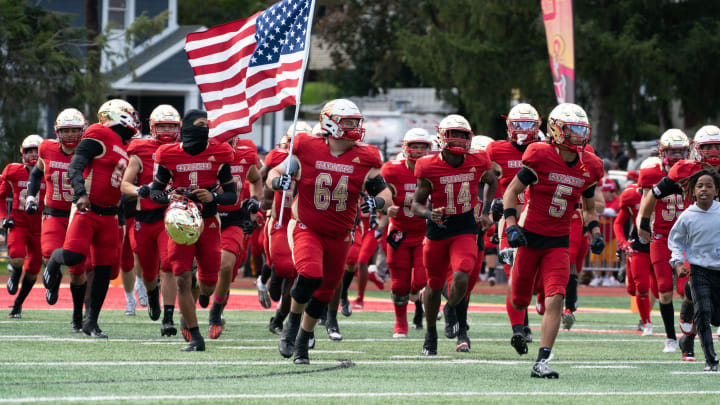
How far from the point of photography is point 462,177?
11672 millimetres

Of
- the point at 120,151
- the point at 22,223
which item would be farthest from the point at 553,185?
the point at 22,223

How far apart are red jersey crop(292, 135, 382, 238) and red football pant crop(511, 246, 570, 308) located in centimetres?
146

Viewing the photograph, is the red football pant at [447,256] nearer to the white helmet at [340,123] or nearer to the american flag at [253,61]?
the white helmet at [340,123]

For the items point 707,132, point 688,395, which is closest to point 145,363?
point 688,395

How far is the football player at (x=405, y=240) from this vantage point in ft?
44.2

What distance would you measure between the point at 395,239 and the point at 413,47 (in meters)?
20.7

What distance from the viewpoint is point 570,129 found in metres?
10.2

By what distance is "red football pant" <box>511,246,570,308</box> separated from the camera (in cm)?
1006

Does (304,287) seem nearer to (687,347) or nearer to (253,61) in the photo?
(253,61)

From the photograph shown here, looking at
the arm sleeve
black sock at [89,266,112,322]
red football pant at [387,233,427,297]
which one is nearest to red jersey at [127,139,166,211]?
the arm sleeve

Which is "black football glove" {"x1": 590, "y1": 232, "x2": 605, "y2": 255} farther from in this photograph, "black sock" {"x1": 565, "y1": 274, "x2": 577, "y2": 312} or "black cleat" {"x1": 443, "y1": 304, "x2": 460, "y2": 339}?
"black sock" {"x1": 565, "y1": 274, "x2": 577, "y2": 312}

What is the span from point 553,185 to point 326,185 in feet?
6.03

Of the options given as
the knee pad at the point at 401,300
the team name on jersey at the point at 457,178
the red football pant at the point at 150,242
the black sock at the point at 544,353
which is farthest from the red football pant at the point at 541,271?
the red football pant at the point at 150,242

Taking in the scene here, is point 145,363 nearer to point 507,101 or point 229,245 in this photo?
point 229,245
